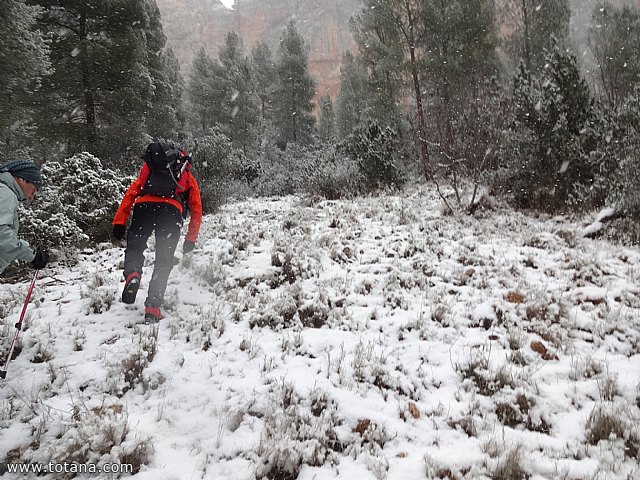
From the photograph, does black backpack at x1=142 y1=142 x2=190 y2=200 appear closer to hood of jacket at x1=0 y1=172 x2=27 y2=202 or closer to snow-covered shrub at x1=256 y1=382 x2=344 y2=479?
hood of jacket at x1=0 y1=172 x2=27 y2=202

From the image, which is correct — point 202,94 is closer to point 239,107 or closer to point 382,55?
point 239,107

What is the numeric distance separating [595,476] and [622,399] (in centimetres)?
103

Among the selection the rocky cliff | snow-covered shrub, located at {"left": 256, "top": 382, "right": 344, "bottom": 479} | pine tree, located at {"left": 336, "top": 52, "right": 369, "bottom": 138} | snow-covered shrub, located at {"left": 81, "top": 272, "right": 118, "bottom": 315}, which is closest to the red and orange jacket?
snow-covered shrub, located at {"left": 81, "top": 272, "right": 118, "bottom": 315}

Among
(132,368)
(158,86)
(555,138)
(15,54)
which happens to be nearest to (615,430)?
(132,368)

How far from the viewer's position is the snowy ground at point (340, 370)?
7.98 ft

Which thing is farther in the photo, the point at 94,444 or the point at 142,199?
the point at 142,199

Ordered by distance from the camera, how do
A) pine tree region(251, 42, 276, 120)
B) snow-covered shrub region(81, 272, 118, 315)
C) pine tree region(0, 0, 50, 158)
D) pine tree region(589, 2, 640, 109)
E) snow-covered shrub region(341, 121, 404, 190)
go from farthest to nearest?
pine tree region(251, 42, 276, 120) → pine tree region(589, 2, 640, 109) → snow-covered shrub region(341, 121, 404, 190) → pine tree region(0, 0, 50, 158) → snow-covered shrub region(81, 272, 118, 315)

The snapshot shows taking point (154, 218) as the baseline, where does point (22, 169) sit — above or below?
above

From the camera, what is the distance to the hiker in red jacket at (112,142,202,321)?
421 centimetres

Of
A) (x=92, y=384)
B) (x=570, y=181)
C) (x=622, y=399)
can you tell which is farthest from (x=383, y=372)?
(x=570, y=181)

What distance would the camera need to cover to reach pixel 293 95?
1178 inches

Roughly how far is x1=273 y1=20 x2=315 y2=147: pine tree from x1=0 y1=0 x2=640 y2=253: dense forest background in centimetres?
997

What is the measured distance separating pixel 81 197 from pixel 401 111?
1513 centimetres

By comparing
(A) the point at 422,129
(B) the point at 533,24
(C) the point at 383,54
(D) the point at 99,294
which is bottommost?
(D) the point at 99,294
